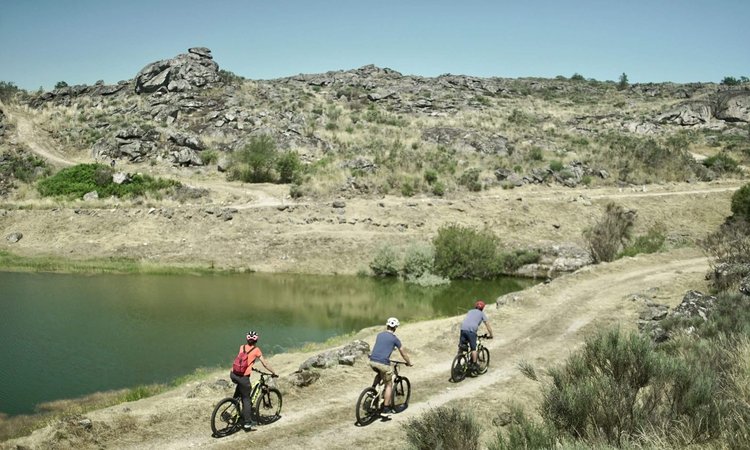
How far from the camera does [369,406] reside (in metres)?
12.0

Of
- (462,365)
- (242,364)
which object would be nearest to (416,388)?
(462,365)

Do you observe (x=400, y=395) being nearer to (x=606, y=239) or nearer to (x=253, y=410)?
(x=253, y=410)

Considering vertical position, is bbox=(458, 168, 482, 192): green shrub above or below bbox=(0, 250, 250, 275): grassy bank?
above

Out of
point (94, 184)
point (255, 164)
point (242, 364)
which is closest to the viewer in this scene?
point (242, 364)

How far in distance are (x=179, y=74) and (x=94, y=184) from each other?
121ft

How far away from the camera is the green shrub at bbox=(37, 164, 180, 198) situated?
49.7 m

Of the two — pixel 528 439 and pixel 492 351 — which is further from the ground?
pixel 528 439

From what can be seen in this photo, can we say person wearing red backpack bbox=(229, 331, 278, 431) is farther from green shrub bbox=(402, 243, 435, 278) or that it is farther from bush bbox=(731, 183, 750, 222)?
bush bbox=(731, 183, 750, 222)

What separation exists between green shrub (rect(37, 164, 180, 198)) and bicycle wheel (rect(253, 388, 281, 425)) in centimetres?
4063

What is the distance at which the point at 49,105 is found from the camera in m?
79.8

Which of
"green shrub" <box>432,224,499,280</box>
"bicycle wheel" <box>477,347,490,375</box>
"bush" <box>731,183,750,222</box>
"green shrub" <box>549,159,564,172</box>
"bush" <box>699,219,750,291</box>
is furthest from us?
"green shrub" <box>549,159,564,172</box>

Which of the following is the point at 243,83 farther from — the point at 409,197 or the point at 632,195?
the point at 632,195

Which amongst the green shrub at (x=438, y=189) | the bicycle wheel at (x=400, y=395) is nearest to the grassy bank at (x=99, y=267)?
the green shrub at (x=438, y=189)

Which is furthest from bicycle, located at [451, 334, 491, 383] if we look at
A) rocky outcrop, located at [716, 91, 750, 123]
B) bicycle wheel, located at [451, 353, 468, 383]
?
rocky outcrop, located at [716, 91, 750, 123]
